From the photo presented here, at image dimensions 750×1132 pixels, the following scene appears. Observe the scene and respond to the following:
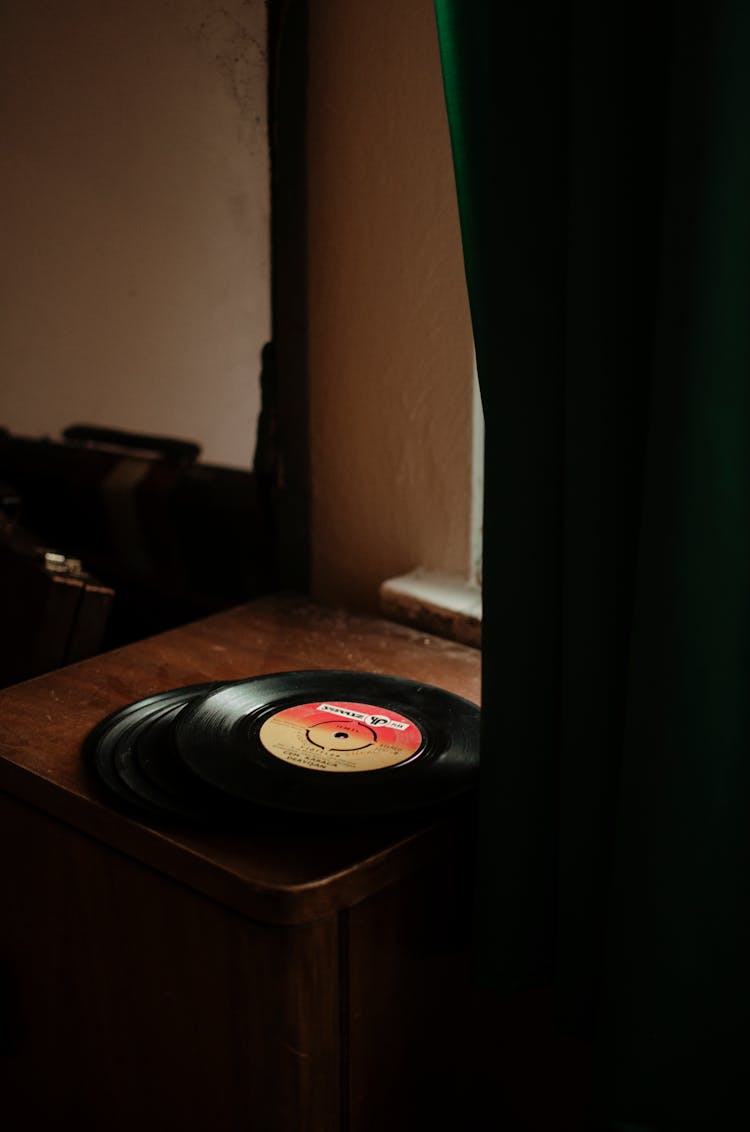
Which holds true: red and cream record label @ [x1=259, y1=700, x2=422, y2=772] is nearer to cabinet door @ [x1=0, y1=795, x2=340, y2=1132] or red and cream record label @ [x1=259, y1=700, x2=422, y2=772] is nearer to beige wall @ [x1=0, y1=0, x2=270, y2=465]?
cabinet door @ [x1=0, y1=795, x2=340, y2=1132]

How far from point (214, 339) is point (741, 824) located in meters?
1.13

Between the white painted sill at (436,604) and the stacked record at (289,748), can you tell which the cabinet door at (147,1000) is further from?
the white painted sill at (436,604)

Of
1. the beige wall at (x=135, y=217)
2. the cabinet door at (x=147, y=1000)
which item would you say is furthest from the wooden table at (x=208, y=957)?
the beige wall at (x=135, y=217)

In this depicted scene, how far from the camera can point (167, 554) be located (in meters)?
1.74

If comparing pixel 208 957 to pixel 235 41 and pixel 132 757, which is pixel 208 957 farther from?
pixel 235 41

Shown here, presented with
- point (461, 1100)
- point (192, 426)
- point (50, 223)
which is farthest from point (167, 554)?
point (461, 1100)

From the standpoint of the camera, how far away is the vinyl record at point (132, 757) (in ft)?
2.88

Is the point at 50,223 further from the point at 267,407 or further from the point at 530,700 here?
the point at 530,700

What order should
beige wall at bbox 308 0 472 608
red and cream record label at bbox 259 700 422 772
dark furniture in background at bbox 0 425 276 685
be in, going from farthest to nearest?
dark furniture in background at bbox 0 425 276 685, beige wall at bbox 308 0 472 608, red and cream record label at bbox 259 700 422 772

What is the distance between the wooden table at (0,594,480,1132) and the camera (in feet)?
2.71

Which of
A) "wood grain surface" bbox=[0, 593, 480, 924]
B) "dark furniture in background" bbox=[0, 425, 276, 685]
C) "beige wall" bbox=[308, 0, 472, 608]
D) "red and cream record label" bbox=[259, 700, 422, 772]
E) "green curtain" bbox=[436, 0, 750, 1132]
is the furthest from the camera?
"dark furniture in background" bbox=[0, 425, 276, 685]

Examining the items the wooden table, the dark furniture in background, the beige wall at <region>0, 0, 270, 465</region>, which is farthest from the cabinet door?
the beige wall at <region>0, 0, 270, 465</region>

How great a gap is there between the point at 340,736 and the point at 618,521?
362mm

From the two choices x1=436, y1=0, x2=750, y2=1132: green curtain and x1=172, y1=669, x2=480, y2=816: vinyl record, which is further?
x1=172, y1=669, x2=480, y2=816: vinyl record
